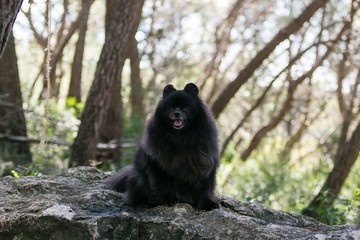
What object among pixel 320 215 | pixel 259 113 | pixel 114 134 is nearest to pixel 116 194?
pixel 320 215

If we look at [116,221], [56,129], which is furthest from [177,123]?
[56,129]

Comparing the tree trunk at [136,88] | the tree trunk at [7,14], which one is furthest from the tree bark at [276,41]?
the tree trunk at [7,14]

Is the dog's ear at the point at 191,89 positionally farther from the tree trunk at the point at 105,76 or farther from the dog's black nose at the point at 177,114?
the tree trunk at the point at 105,76

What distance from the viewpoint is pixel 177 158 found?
599cm

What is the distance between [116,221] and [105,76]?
540 cm

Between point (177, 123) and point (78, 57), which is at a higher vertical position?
point (78, 57)

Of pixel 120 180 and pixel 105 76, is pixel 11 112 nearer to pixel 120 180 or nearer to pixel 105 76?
pixel 105 76

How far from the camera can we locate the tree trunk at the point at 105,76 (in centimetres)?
1034

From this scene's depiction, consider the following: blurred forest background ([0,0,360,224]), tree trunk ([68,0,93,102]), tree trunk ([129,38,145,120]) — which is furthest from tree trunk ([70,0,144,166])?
tree trunk ([129,38,145,120])

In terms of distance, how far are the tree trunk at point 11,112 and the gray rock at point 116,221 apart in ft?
20.6

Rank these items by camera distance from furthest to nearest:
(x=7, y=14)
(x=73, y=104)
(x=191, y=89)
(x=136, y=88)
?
(x=136, y=88)
(x=73, y=104)
(x=191, y=89)
(x=7, y=14)

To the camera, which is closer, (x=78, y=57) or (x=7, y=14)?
(x=7, y=14)

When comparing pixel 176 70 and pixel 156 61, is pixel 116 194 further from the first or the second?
pixel 176 70

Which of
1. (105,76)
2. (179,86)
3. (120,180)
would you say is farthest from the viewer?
(179,86)
